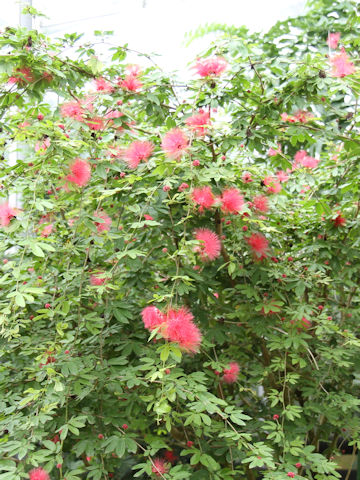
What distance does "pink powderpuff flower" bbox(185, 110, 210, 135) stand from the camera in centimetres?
168

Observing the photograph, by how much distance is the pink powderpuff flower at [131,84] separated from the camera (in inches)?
73.4

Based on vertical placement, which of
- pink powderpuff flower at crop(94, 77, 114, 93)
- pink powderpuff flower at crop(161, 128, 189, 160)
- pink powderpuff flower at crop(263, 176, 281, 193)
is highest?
pink powderpuff flower at crop(94, 77, 114, 93)

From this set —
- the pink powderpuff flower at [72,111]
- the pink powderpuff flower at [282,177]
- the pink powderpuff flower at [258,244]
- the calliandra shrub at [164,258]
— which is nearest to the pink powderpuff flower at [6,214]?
the calliandra shrub at [164,258]

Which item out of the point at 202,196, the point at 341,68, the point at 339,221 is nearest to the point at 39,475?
the point at 202,196

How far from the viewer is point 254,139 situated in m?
1.81

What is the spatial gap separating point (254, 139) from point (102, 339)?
35.7 inches

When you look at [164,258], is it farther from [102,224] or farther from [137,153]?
[137,153]

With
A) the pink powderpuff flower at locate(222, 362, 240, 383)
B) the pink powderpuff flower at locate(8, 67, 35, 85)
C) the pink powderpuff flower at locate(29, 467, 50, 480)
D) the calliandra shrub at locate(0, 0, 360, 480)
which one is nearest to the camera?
the pink powderpuff flower at locate(29, 467, 50, 480)

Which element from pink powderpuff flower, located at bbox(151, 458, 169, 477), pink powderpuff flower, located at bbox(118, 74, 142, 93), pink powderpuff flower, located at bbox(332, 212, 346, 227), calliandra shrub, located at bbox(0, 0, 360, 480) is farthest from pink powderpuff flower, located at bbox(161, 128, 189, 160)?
pink powderpuff flower, located at bbox(151, 458, 169, 477)

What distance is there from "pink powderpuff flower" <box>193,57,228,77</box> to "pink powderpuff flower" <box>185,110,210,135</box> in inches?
6.1

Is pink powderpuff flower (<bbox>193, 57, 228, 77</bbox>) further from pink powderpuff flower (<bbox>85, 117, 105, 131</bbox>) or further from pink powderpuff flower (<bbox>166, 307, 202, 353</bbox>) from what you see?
pink powderpuff flower (<bbox>166, 307, 202, 353</bbox>)

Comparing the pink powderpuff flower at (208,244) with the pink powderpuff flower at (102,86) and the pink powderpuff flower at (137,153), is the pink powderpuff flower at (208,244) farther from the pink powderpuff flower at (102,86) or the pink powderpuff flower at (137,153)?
the pink powderpuff flower at (102,86)

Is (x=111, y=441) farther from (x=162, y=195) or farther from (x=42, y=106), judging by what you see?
(x=42, y=106)

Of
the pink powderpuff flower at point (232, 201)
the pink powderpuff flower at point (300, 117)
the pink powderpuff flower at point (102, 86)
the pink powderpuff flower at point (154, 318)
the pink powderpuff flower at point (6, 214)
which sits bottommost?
the pink powderpuff flower at point (154, 318)
